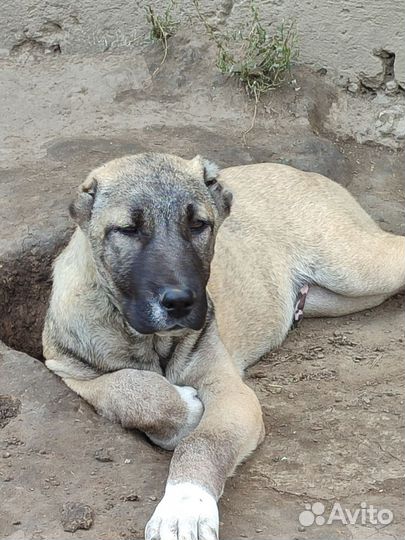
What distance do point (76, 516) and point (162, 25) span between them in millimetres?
4913

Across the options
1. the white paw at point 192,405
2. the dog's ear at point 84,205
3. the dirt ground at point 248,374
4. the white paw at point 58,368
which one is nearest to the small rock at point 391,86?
the dirt ground at point 248,374

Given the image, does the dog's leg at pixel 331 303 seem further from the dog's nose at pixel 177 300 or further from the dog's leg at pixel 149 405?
the dog's nose at pixel 177 300

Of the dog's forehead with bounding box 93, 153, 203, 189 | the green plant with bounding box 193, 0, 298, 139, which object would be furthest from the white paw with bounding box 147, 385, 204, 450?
the green plant with bounding box 193, 0, 298, 139

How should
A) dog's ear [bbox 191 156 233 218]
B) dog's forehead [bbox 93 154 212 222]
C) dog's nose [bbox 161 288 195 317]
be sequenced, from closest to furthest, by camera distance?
dog's nose [bbox 161 288 195 317] < dog's forehead [bbox 93 154 212 222] < dog's ear [bbox 191 156 233 218]

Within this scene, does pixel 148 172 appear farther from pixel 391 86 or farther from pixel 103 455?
pixel 391 86

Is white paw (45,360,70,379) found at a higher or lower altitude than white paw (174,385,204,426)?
lower

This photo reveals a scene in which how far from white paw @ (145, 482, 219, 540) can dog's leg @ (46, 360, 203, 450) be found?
72 centimetres

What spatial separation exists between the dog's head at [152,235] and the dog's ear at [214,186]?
35 millimetres

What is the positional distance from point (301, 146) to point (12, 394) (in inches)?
133

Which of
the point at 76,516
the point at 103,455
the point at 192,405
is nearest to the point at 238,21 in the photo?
the point at 192,405

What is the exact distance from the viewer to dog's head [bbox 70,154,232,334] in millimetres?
4789

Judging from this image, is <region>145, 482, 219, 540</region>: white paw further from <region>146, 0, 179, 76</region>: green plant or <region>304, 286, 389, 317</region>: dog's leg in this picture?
<region>146, 0, 179, 76</region>: green plant

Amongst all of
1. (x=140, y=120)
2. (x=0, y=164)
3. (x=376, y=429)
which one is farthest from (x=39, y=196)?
(x=376, y=429)

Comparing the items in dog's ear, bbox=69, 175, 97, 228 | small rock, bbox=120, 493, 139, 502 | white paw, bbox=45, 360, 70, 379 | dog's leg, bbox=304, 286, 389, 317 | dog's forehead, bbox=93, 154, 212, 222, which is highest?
dog's forehead, bbox=93, 154, 212, 222
